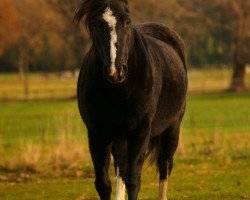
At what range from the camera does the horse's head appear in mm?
5922

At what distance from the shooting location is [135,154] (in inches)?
273

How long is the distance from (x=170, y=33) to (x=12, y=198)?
3630mm

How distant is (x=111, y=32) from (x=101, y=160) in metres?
1.65

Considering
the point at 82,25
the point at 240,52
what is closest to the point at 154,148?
the point at 82,25

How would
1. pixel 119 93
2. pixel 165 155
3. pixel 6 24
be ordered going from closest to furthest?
1. pixel 119 93
2. pixel 165 155
3. pixel 6 24

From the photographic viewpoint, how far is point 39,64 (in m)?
90.9

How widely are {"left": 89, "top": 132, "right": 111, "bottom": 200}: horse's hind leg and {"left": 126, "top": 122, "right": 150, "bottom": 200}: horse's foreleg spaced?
30 cm

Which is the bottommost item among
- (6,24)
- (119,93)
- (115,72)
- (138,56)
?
(6,24)

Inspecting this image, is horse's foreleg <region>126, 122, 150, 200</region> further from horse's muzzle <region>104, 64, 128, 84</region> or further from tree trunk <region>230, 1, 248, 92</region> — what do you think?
tree trunk <region>230, 1, 248, 92</region>

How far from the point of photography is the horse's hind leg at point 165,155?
30.0 feet

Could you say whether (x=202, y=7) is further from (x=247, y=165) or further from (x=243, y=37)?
(x=247, y=165)

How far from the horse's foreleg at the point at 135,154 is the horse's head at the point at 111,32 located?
973 millimetres

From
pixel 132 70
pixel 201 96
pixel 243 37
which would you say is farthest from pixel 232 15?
pixel 132 70

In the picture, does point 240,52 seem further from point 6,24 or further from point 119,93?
point 119,93
